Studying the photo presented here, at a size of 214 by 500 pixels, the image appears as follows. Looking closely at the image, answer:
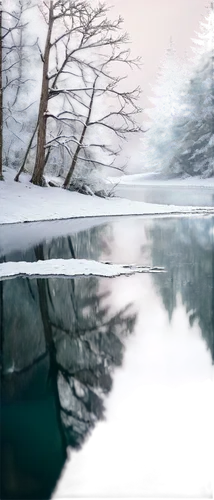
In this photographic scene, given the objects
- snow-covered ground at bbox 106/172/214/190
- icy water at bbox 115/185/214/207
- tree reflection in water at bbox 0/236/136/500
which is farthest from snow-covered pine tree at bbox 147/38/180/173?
tree reflection in water at bbox 0/236/136/500

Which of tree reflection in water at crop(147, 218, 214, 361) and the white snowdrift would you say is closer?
tree reflection in water at crop(147, 218, 214, 361)

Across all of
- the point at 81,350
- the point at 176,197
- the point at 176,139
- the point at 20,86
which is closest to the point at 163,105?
the point at 176,139

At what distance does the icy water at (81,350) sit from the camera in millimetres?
3732

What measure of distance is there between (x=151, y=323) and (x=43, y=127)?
63.9ft

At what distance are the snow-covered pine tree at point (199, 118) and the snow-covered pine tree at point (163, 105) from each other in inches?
336

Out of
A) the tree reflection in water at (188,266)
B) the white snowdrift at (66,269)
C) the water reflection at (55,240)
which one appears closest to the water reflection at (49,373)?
the tree reflection in water at (188,266)

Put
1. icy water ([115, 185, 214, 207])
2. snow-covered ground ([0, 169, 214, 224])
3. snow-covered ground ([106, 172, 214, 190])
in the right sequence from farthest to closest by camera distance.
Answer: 1. snow-covered ground ([106, 172, 214, 190])
2. icy water ([115, 185, 214, 207])
3. snow-covered ground ([0, 169, 214, 224])

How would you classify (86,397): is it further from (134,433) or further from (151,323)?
(151,323)

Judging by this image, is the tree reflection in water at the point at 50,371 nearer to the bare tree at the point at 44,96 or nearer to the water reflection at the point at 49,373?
the water reflection at the point at 49,373

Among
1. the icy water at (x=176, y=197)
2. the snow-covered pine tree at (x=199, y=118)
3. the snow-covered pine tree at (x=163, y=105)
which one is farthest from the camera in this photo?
the snow-covered pine tree at (x=163, y=105)

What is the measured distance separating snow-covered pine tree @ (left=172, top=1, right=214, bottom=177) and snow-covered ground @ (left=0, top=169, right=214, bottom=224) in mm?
29916

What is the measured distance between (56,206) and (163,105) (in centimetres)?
5379

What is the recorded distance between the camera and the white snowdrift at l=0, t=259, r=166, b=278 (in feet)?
32.2

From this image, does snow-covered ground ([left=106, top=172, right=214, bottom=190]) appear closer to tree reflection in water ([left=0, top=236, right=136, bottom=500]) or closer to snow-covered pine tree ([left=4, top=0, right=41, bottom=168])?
snow-covered pine tree ([left=4, top=0, right=41, bottom=168])
